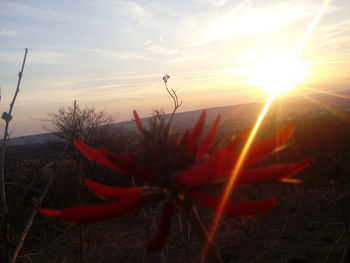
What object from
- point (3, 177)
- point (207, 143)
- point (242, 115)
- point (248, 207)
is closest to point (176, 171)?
point (207, 143)

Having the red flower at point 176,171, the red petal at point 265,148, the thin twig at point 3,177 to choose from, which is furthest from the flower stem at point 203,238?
the thin twig at point 3,177

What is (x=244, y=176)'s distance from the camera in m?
0.62

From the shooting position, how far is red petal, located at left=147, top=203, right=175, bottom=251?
605mm

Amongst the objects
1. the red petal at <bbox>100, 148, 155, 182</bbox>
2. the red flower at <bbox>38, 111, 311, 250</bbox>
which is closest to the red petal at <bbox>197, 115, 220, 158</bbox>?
the red flower at <bbox>38, 111, 311, 250</bbox>

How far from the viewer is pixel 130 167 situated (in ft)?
2.27

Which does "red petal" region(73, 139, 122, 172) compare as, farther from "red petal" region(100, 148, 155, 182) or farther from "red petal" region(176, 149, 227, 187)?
"red petal" region(176, 149, 227, 187)

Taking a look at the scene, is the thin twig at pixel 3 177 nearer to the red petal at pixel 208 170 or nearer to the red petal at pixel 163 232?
the red petal at pixel 163 232

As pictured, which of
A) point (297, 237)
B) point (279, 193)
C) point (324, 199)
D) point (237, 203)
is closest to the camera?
point (237, 203)

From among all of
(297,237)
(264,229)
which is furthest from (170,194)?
(264,229)

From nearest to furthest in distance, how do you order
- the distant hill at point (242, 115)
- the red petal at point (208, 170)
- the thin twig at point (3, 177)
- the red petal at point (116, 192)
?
the red petal at point (208, 170), the red petal at point (116, 192), the thin twig at point (3, 177), the distant hill at point (242, 115)

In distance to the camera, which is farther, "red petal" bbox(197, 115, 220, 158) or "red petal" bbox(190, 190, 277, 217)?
"red petal" bbox(197, 115, 220, 158)

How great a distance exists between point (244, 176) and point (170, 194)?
6.2 inches

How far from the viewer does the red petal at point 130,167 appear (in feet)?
2.27

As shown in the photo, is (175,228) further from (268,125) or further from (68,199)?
(268,125)
